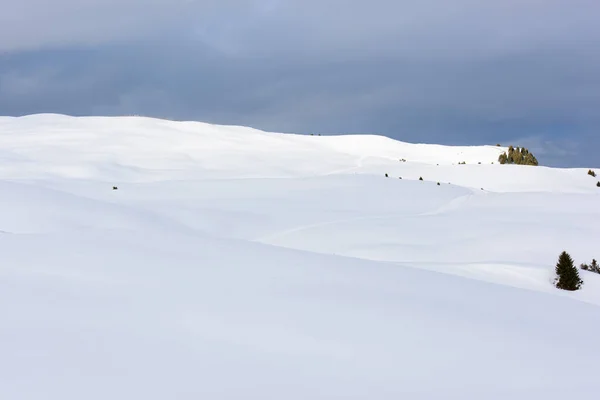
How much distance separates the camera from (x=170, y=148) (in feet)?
126

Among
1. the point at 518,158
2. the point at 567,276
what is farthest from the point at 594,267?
the point at 518,158

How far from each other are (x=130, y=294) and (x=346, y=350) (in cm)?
236

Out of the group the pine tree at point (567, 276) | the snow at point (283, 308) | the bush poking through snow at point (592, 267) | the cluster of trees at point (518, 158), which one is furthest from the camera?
the cluster of trees at point (518, 158)

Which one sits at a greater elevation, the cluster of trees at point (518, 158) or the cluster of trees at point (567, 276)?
the cluster of trees at point (518, 158)

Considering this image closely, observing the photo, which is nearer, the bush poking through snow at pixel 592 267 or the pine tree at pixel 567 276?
the pine tree at pixel 567 276

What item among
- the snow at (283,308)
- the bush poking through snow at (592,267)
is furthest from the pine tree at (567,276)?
the bush poking through snow at (592,267)

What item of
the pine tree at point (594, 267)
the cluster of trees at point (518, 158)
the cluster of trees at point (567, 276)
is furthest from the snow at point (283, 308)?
the cluster of trees at point (518, 158)

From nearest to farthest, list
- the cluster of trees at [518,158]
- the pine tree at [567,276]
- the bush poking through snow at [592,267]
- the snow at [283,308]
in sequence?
the snow at [283,308] < the pine tree at [567,276] < the bush poking through snow at [592,267] < the cluster of trees at [518,158]

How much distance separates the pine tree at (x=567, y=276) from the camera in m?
11.6

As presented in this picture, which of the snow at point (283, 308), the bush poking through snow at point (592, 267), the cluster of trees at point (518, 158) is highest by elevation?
the cluster of trees at point (518, 158)

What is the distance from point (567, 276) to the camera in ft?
38.3

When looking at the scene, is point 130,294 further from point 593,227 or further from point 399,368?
point 593,227

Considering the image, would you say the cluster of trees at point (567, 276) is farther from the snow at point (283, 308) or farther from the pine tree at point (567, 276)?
the snow at point (283, 308)

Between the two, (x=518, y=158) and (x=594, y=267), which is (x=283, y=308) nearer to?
(x=594, y=267)
